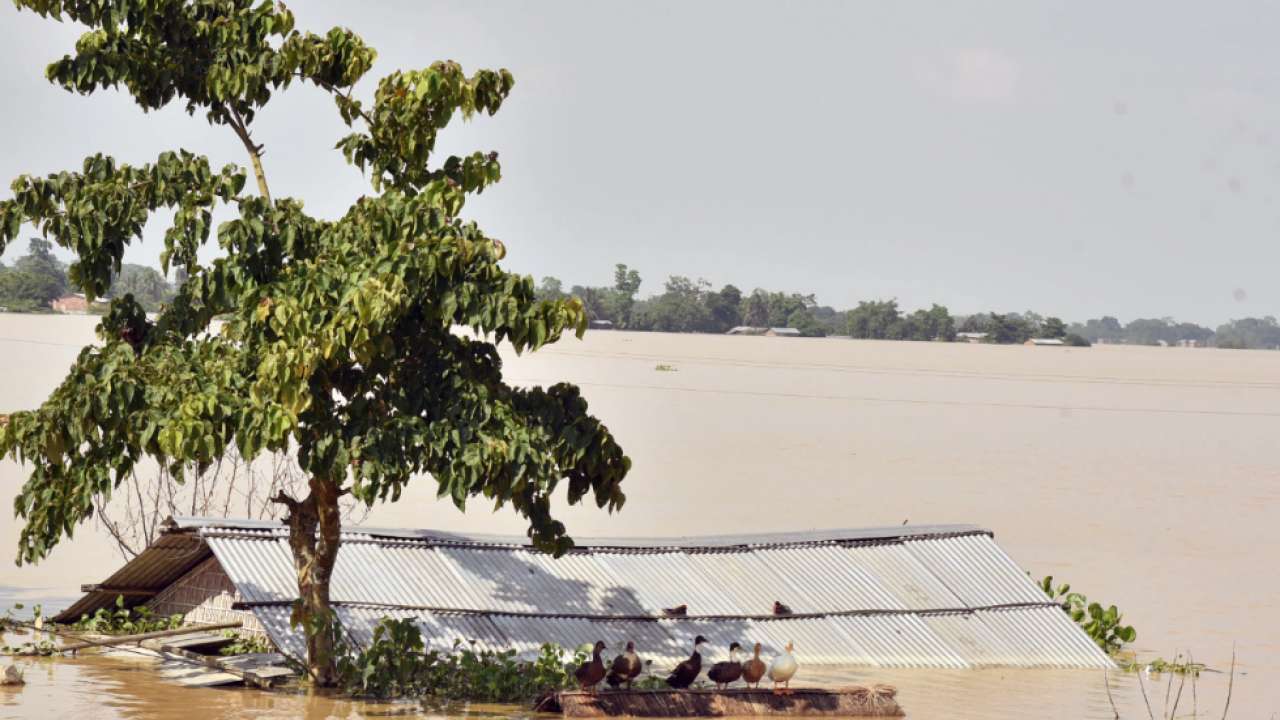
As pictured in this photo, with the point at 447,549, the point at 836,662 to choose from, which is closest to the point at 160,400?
the point at 447,549

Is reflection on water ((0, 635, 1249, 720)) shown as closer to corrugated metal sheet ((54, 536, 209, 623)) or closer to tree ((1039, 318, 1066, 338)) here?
corrugated metal sheet ((54, 536, 209, 623))

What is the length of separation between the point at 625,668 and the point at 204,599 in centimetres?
480

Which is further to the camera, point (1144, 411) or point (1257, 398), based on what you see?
point (1257, 398)

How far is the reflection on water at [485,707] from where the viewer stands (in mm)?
13688

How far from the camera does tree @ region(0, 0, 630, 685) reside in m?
12.9

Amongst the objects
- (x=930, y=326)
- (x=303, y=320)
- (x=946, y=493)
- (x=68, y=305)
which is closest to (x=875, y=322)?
(x=930, y=326)

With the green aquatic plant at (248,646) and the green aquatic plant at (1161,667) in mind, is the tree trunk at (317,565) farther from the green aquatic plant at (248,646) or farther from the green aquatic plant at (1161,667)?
the green aquatic plant at (1161,667)

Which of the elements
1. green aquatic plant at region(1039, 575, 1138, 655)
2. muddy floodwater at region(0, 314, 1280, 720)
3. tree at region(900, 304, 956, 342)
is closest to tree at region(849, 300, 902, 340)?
tree at region(900, 304, 956, 342)

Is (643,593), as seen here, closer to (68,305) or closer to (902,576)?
(902,576)

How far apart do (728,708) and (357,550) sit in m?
4.31

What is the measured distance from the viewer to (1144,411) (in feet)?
169

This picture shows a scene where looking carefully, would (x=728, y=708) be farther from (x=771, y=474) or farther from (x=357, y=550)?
(x=771, y=474)

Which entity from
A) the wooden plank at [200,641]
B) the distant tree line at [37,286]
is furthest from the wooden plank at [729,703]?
the distant tree line at [37,286]

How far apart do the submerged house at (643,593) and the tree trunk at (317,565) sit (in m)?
0.38
